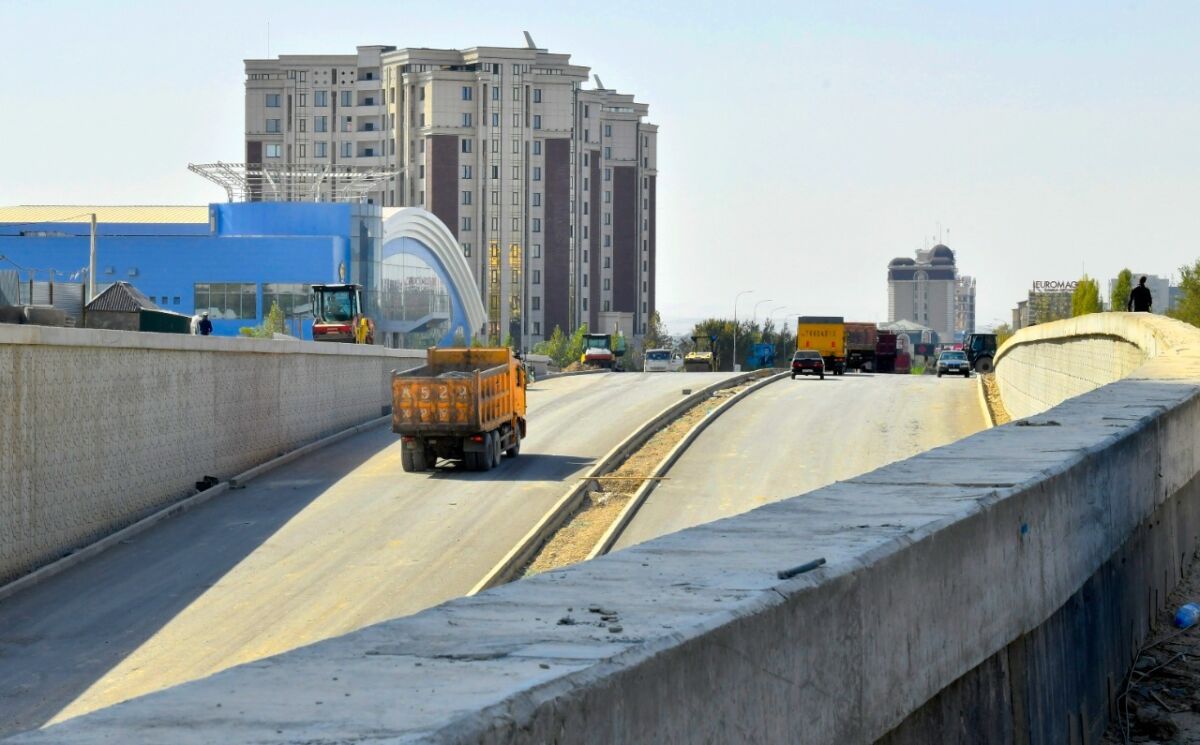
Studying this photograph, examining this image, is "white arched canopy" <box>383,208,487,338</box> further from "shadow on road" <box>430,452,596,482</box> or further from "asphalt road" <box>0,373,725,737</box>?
"asphalt road" <box>0,373,725,737</box>

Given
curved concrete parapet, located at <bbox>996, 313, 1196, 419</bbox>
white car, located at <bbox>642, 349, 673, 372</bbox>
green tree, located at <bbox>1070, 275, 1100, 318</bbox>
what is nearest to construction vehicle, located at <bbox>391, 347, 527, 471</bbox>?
curved concrete parapet, located at <bbox>996, 313, 1196, 419</bbox>

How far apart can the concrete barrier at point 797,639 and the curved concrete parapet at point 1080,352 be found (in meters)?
10.5

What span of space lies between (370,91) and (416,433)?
15950cm

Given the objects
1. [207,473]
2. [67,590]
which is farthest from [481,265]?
[67,590]

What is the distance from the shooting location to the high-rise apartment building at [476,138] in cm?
18712

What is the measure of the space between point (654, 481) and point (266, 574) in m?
13.5

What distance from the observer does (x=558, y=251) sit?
193 meters

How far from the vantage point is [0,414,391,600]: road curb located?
108 feet

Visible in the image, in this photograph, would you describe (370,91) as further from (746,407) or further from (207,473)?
(207,473)

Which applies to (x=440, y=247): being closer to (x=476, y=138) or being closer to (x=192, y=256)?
(x=192, y=256)

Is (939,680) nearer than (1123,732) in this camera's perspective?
Yes

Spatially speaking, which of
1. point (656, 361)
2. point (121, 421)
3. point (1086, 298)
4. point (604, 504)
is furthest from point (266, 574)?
point (1086, 298)

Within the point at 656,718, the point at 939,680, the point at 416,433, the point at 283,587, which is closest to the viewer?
the point at 656,718

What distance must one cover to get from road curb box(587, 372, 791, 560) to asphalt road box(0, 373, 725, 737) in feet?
6.78
